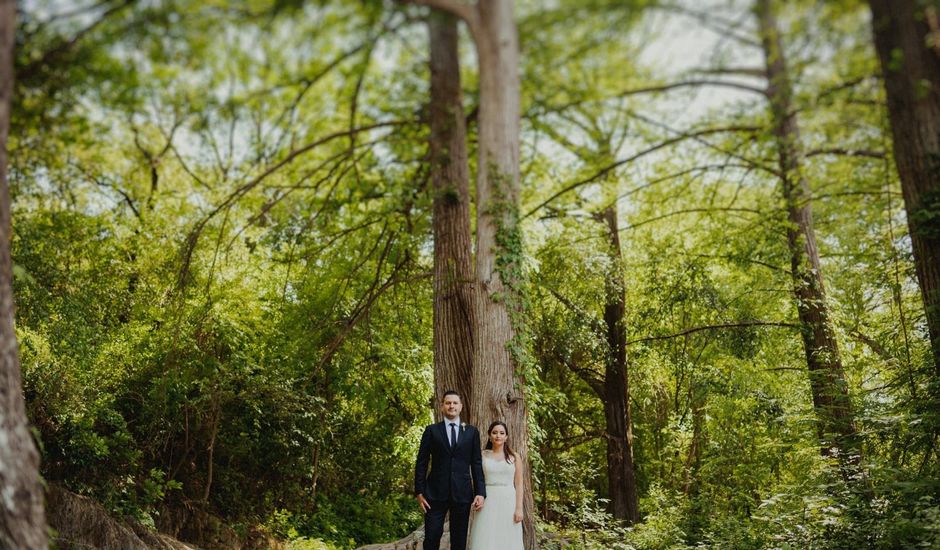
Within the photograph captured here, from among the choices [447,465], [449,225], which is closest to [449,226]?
[449,225]

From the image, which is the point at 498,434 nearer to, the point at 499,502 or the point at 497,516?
the point at 499,502

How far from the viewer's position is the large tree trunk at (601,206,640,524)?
13.4 m

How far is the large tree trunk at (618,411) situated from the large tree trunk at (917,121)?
7158 mm

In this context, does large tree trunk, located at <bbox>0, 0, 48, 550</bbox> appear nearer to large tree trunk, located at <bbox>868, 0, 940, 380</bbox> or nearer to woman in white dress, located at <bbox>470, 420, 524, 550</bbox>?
woman in white dress, located at <bbox>470, 420, 524, 550</bbox>

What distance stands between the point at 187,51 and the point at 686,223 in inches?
403

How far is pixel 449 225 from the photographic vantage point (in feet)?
27.6

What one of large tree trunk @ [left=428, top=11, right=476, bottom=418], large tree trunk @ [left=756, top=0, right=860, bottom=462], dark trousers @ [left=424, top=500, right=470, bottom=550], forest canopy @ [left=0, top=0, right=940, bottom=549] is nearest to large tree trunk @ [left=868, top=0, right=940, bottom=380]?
forest canopy @ [left=0, top=0, right=940, bottom=549]

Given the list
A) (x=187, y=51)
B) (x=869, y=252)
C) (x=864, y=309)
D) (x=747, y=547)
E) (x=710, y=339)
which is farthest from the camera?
(x=710, y=339)

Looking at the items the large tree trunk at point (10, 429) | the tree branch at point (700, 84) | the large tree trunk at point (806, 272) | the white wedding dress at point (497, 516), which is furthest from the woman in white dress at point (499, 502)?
the tree branch at point (700, 84)

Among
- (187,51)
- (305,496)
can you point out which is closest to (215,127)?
(187,51)

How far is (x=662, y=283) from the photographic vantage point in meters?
11.9

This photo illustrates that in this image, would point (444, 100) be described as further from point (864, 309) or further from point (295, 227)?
point (864, 309)

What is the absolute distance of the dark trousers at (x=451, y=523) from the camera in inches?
232

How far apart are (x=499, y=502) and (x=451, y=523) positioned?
49 cm
